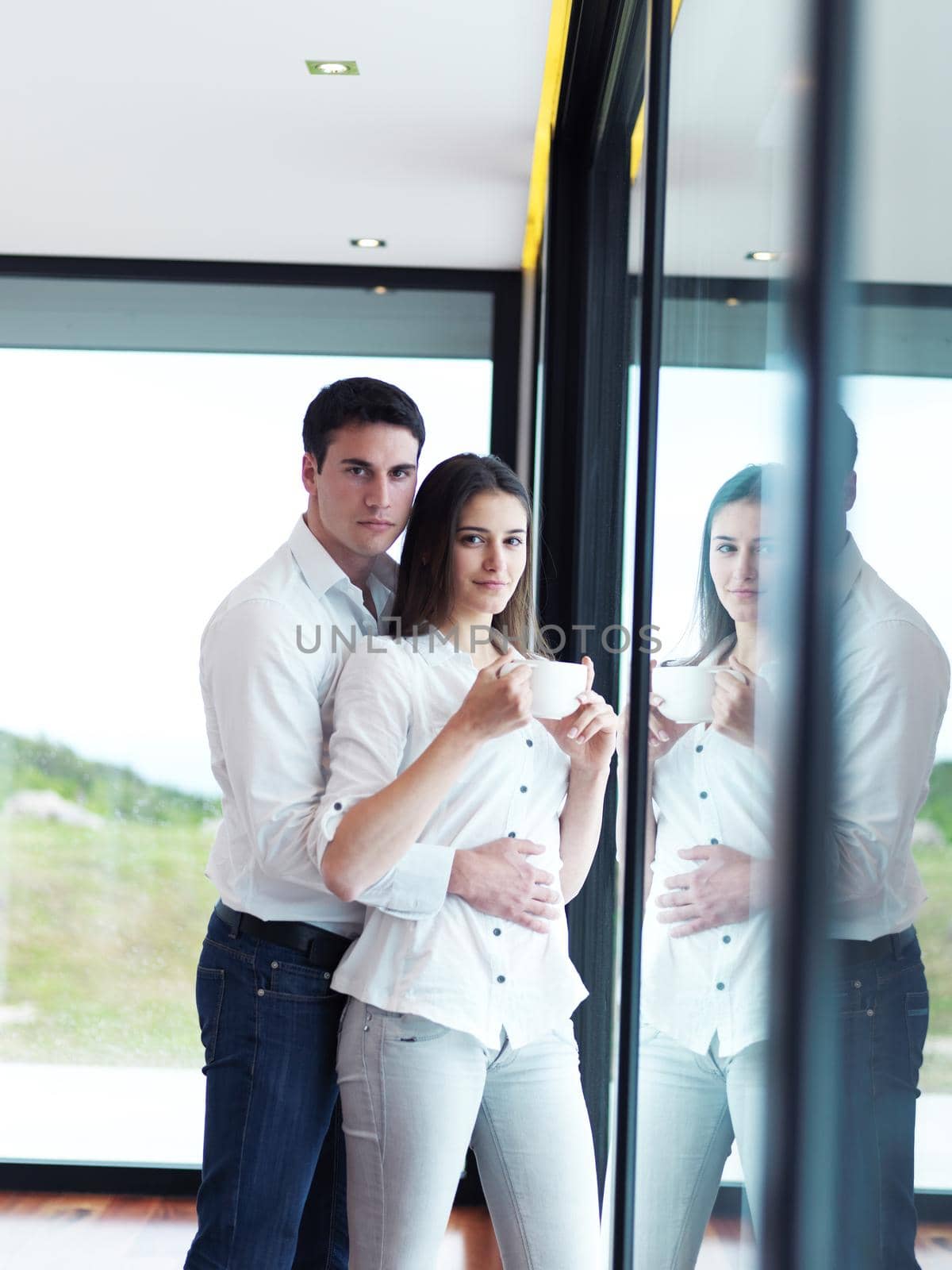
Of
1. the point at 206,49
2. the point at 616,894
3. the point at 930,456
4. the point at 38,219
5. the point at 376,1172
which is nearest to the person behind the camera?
the point at 930,456

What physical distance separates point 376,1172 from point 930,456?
1161 mm

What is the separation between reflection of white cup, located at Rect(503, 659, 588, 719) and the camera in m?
1.32

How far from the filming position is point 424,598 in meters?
1.55

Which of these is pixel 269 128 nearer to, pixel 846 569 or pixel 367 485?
pixel 367 485

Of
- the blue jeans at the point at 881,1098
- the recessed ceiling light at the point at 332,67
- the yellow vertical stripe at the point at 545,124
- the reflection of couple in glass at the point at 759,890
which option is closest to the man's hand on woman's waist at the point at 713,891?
the reflection of couple in glass at the point at 759,890

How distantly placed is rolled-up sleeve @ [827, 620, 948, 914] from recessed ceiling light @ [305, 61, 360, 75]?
1.94 meters

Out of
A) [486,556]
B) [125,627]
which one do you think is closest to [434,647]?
[486,556]

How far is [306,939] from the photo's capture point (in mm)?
1531

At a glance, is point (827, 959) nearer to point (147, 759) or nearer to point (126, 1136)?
point (147, 759)

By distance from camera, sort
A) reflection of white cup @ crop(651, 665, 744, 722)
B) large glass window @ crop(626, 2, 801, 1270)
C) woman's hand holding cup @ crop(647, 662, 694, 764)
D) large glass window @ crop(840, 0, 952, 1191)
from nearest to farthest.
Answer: large glass window @ crop(840, 0, 952, 1191) → large glass window @ crop(626, 2, 801, 1270) → reflection of white cup @ crop(651, 665, 744, 722) → woman's hand holding cup @ crop(647, 662, 694, 764)

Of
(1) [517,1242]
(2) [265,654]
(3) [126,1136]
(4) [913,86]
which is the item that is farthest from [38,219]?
(4) [913,86]

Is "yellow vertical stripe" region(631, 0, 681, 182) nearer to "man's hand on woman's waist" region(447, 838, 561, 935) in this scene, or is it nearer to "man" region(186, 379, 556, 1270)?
"man" region(186, 379, 556, 1270)

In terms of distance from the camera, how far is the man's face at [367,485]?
1.65 m

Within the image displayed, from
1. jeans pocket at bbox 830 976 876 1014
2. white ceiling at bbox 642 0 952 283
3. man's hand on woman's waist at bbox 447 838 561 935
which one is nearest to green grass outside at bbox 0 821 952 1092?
man's hand on woman's waist at bbox 447 838 561 935
